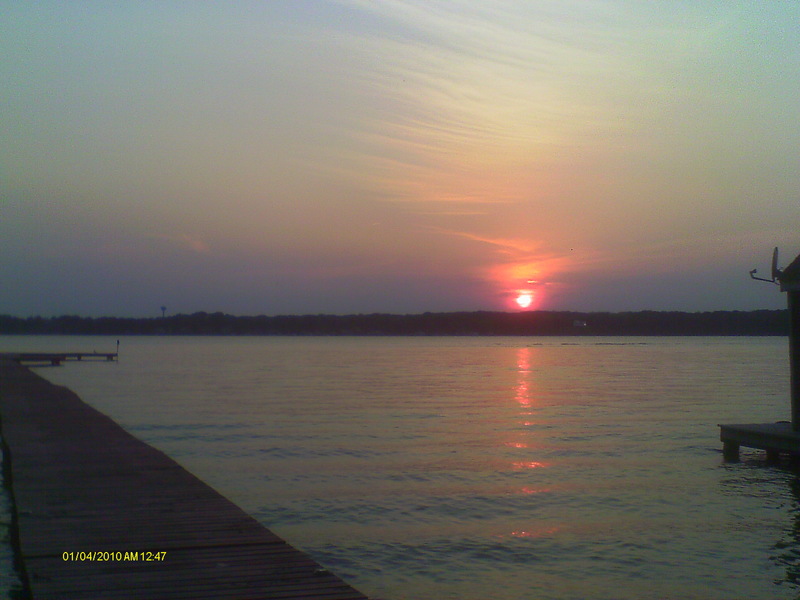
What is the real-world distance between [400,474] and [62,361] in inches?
2189

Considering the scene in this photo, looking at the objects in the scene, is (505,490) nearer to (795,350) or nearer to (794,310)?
(795,350)

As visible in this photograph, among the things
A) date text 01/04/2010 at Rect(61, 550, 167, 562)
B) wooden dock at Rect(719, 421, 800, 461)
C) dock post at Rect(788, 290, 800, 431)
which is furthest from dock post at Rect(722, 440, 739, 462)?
date text 01/04/2010 at Rect(61, 550, 167, 562)

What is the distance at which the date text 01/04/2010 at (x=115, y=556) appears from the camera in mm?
6402

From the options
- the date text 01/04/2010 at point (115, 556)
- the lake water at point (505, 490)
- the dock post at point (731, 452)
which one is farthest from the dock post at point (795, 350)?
the date text 01/04/2010 at point (115, 556)

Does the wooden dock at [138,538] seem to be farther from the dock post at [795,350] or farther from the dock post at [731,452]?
the dock post at [731,452]

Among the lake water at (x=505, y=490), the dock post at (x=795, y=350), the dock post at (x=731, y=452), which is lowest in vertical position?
the lake water at (x=505, y=490)

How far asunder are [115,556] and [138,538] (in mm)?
571

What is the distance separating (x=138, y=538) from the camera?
23.2 feet

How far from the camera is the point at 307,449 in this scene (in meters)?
17.6

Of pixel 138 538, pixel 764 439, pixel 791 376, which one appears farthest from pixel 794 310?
pixel 138 538

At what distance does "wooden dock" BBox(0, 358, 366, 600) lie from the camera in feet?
18.8

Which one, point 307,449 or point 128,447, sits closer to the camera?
point 128,447

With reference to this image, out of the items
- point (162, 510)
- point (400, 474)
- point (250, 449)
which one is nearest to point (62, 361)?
point (250, 449)

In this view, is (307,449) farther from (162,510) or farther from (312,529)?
(162,510)
